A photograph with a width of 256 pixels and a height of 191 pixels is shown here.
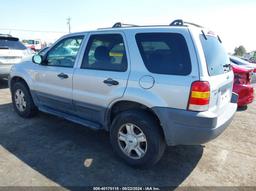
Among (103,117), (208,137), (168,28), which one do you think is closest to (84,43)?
(103,117)

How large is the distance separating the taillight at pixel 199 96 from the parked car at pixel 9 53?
6838 mm

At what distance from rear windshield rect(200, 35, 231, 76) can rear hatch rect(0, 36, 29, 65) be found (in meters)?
6.75

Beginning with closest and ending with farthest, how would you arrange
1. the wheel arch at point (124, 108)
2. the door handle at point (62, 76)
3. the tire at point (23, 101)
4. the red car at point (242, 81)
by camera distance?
the wheel arch at point (124, 108), the door handle at point (62, 76), the tire at point (23, 101), the red car at point (242, 81)

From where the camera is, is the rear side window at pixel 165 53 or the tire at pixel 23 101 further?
the tire at pixel 23 101

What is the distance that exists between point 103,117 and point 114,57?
3.00 ft

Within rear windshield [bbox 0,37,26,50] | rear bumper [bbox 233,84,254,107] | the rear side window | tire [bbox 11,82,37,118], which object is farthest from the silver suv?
rear windshield [bbox 0,37,26,50]

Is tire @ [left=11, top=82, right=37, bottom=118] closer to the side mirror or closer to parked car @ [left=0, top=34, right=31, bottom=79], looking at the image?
the side mirror

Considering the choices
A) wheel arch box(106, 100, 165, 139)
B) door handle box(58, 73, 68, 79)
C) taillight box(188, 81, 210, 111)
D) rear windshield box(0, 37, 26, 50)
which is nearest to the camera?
taillight box(188, 81, 210, 111)

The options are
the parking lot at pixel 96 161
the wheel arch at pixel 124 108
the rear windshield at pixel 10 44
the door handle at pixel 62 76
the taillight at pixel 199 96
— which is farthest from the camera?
the rear windshield at pixel 10 44

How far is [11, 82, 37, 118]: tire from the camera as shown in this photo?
4.76 metres

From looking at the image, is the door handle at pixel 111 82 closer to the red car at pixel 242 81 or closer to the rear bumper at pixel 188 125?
the rear bumper at pixel 188 125

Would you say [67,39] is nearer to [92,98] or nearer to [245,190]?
[92,98]

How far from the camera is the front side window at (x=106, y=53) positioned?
322 cm

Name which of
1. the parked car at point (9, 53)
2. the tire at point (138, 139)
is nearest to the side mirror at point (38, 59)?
the tire at point (138, 139)
